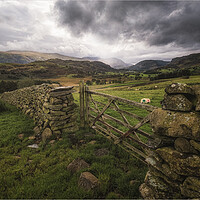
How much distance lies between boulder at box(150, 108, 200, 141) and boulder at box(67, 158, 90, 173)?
3104mm

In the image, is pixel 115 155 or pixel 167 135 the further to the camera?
pixel 115 155

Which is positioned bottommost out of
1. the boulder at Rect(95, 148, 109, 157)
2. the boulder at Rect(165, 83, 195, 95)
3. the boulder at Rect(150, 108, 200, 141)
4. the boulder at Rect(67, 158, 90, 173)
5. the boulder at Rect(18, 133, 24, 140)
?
the boulder at Rect(18, 133, 24, 140)

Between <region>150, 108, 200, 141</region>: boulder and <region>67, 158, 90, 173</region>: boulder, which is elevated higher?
<region>150, 108, 200, 141</region>: boulder

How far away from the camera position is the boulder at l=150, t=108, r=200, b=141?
2.36 metres

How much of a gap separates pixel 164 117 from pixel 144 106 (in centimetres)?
137

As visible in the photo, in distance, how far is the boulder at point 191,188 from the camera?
2279mm

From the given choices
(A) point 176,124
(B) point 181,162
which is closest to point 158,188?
(B) point 181,162

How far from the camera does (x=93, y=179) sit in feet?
11.5

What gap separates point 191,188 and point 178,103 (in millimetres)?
1851

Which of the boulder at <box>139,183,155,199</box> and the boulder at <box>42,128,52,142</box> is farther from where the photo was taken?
the boulder at <box>42,128,52,142</box>

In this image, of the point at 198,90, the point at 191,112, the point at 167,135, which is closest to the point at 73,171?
the point at 167,135

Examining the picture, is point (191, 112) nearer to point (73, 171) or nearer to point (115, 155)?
point (115, 155)

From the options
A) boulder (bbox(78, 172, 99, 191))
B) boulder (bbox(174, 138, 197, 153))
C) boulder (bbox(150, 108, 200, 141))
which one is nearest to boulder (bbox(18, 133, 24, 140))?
boulder (bbox(78, 172, 99, 191))

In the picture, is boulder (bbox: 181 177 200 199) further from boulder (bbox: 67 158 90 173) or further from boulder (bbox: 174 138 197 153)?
boulder (bbox: 67 158 90 173)
